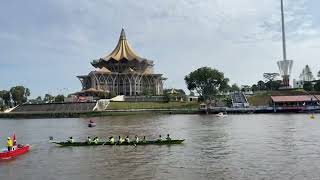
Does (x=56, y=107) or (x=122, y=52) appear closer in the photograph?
(x=56, y=107)

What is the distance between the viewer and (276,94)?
134 m

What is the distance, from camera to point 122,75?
558 ft

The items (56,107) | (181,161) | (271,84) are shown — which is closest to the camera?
(181,161)

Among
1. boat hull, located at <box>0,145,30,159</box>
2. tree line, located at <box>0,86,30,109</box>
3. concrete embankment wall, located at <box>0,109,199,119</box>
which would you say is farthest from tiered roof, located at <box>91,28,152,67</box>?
boat hull, located at <box>0,145,30,159</box>

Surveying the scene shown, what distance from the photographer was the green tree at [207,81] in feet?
472

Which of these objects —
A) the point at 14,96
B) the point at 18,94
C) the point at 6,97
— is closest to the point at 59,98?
the point at 18,94

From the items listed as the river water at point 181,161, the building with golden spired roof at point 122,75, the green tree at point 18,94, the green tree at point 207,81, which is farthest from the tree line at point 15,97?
the river water at point 181,161

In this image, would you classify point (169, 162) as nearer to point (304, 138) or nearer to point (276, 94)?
point (304, 138)

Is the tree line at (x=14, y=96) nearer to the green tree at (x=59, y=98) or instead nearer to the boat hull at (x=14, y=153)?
the green tree at (x=59, y=98)

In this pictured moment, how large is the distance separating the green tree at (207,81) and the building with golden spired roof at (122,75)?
24.1 metres

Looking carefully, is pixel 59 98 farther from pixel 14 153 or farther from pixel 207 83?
pixel 14 153

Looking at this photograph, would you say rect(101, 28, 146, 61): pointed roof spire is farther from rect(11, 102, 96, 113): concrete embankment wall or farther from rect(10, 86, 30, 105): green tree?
rect(11, 102, 96, 113): concrete embankment wall

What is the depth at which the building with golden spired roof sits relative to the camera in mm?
167375

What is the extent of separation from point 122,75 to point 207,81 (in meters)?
38.1
